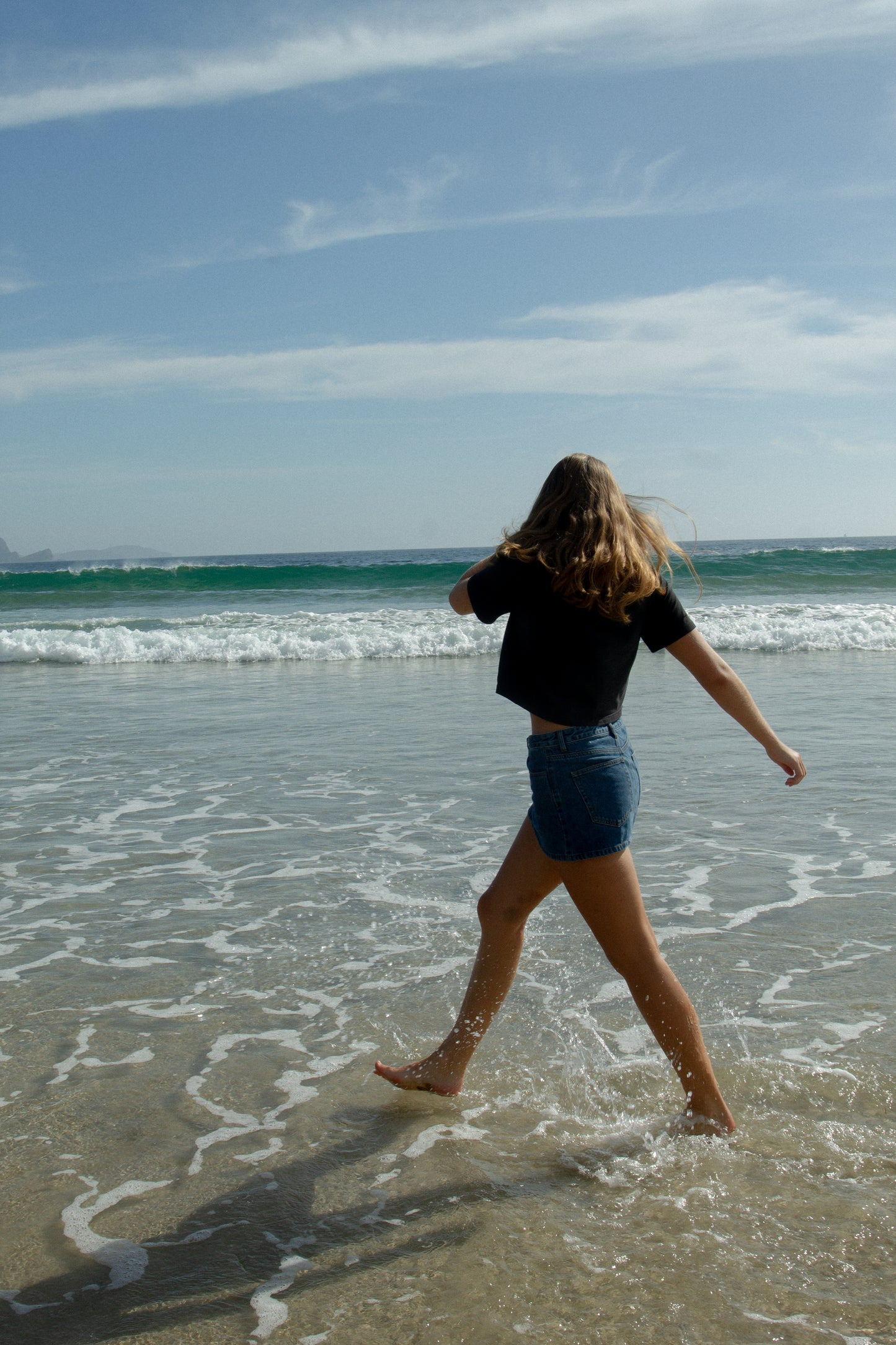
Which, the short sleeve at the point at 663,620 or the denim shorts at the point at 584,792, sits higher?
the short sleeve at the point at 663,620

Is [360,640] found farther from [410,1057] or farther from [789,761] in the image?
[789,761]

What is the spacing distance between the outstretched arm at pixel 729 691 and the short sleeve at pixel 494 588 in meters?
0.52

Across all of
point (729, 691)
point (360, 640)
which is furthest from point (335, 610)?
point (729, 691)

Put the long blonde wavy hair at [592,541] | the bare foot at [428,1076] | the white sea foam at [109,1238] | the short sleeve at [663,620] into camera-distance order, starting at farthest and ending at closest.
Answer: the bare foot at [428,1076]
the short sleeve at [663,620]
the long blonde wavy hair at [592,541]
the white sea foam at [109,1238]

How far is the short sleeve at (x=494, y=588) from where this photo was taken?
2.67m

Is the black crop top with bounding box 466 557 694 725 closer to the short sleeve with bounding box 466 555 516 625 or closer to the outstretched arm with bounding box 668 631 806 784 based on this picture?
the short sleeve with bounding box 466 555 516 625

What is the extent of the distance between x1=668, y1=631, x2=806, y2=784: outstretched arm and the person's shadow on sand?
136 cm

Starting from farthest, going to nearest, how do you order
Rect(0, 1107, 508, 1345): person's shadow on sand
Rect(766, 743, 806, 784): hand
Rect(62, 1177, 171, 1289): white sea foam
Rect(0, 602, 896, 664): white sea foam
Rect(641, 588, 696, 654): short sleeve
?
Rect(0, 602, 896, 664): white sea foam, Rect(766, 743, 806, 784): hand, Rect(641, 588, 696, 654): short sleeve, Rect(62, 1177, 171, 1289): white sea foam, Rect(0, 1107, 508, 1345): person's shadow on sand

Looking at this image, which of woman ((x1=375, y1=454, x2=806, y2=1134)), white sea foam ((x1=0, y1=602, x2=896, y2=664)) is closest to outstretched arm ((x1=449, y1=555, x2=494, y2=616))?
woman ((x1=375, y1=454, x2=806, y2=1134))

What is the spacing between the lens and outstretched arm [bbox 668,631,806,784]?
9.37 feet

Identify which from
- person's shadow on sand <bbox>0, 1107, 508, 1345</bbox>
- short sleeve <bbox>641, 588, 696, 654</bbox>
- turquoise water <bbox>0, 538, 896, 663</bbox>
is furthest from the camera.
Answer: turquoise water <bbox>0, 538, 896, 663</bbox>

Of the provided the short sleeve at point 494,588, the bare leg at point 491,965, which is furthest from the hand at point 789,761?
the short sleeve at point 494,588

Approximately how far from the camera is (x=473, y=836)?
5.86 metres

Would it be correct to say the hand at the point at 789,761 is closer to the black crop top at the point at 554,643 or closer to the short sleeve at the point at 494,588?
the black crop top at the point at 554,643
